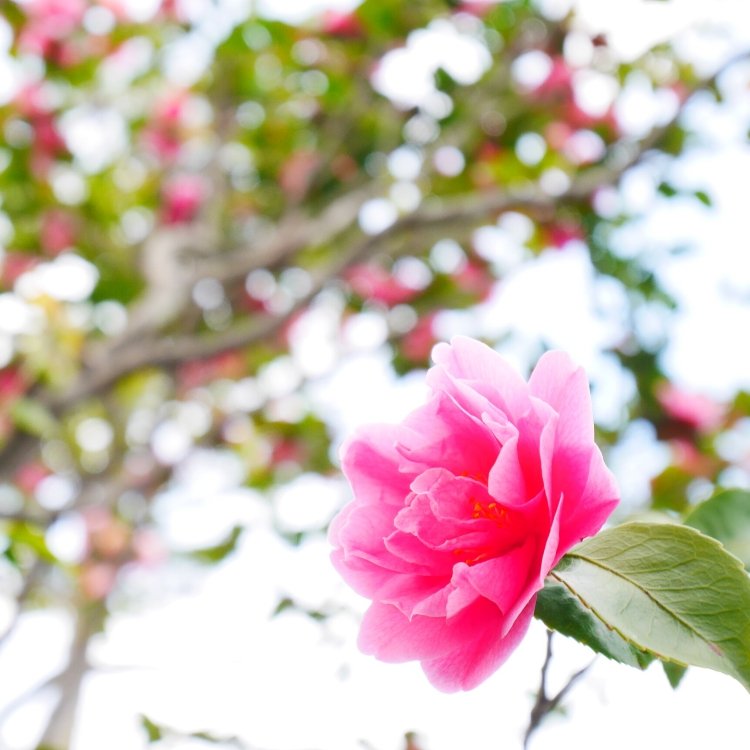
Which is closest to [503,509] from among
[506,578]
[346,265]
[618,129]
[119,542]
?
[506,578]

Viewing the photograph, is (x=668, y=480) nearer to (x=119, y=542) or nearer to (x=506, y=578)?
(x=506, y=578)

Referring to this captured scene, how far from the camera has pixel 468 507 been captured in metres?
0.39

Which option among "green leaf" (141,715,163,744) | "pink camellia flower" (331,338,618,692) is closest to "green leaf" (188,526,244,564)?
"green leaf" (141,715,163,744)

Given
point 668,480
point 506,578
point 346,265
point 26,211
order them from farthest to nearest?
point 26,211, point 346,265, point 668,480, point 506,578

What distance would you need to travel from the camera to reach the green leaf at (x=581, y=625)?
1.14 ft

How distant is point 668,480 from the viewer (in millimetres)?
1161

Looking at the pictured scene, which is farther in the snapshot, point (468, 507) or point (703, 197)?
point (703, 197)

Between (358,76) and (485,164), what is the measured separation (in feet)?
1.23

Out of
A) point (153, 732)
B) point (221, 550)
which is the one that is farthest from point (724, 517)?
point (221, 550)

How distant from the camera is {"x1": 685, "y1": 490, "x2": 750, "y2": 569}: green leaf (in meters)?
0.49

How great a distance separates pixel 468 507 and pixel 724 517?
7.9 inches

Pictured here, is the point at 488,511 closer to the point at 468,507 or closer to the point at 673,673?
the point at 468,507

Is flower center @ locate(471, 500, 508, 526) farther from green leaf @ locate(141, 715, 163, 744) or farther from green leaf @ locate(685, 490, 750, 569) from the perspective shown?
green leaf @ locate(141, 715, 163, 744)

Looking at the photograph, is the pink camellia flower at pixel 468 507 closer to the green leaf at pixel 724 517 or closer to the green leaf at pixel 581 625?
the green leaf at pixel 581 625
